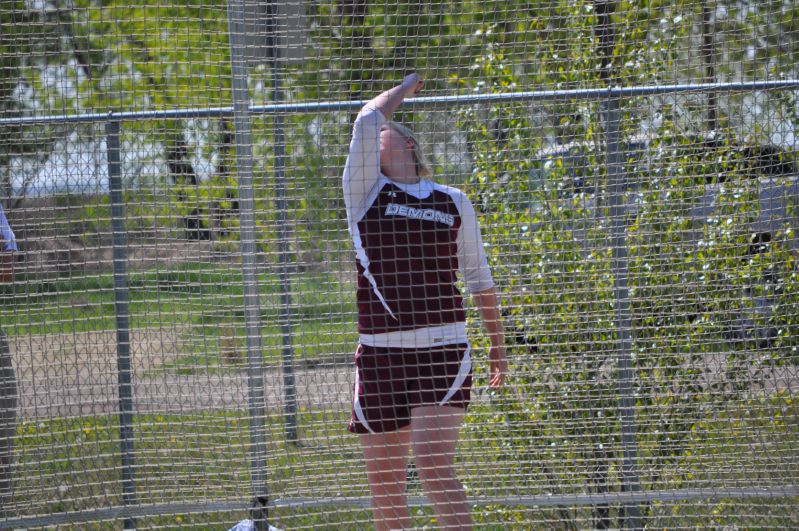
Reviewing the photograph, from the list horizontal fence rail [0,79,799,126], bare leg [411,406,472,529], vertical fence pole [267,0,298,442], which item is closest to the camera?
bare leg [411,406,472,529]

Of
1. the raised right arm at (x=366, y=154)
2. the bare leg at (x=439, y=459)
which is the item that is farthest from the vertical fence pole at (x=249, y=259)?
the bare leg at (x=439, y=459)

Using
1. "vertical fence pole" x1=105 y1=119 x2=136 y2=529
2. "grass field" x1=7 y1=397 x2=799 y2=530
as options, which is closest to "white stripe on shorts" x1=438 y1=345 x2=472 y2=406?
"grass field" x1=7 y1=397 x2=799 y2=530

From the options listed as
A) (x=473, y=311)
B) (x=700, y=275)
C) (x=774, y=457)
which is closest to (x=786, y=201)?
(x=700, y=275)

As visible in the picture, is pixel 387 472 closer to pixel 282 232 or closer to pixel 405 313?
pixel 405 313

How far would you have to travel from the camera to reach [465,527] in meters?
2.76

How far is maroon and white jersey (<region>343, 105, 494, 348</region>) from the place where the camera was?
2.75m

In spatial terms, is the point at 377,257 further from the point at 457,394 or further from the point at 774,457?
the point at 774,457

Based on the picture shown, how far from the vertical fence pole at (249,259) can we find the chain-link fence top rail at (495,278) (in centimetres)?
2

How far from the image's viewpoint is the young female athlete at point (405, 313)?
273cm

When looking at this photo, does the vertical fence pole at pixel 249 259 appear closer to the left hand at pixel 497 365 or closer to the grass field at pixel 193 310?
the grass field at pixel 193 310

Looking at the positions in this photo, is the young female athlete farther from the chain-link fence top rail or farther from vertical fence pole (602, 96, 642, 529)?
vertical fence pole (602, 96, 642, 529)

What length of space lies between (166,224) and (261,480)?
42.5 inches

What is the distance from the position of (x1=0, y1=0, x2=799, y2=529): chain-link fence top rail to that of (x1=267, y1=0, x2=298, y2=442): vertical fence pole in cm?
1

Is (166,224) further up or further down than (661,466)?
further up
